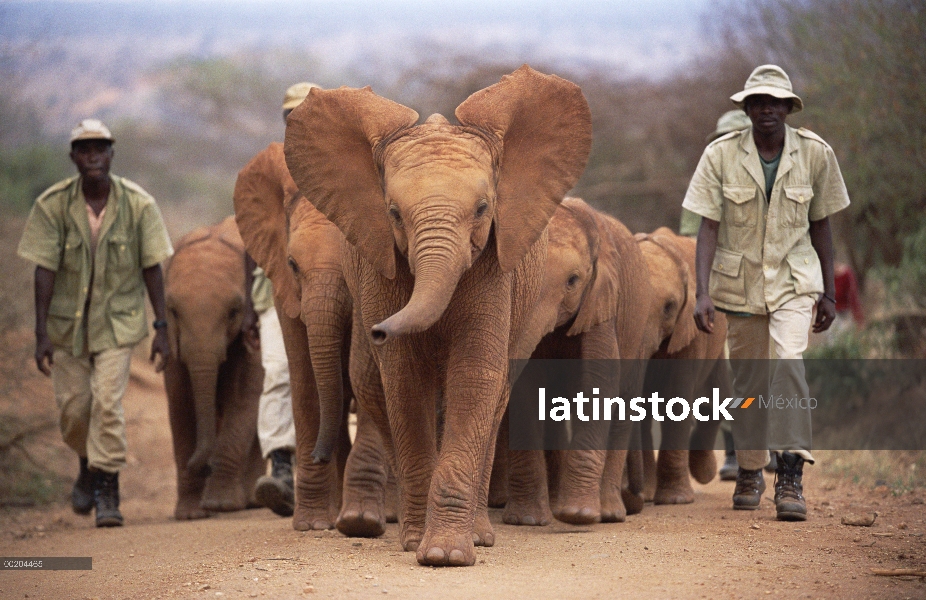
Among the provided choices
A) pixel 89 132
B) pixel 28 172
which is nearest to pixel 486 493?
pixel 89 132

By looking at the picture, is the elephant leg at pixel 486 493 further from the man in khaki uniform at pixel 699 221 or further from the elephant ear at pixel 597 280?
the man in khaki uniform at pixel 699 221

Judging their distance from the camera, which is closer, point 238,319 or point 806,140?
point 806,140

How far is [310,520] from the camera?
326 inches

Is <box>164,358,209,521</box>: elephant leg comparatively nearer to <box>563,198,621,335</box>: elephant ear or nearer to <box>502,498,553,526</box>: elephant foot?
<box>502,498,553,526</box>: elephant foot

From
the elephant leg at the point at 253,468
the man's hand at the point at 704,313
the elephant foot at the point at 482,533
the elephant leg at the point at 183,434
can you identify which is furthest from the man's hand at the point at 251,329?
the elephant foot at the point at 482,533

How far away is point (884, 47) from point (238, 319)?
7005 mm

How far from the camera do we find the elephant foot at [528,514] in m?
8.21

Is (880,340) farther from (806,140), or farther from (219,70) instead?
(219,70)

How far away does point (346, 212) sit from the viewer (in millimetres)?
6738

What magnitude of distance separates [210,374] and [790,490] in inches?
180

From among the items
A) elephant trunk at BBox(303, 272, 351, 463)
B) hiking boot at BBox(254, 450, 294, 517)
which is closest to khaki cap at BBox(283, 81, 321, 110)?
elephant trunk at BBox(303, 272, 351, 463)

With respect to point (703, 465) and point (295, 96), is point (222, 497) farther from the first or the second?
point (703, 465)

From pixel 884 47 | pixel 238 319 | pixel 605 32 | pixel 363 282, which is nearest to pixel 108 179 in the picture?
pixel 238 319

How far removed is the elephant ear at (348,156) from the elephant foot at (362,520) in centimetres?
158
